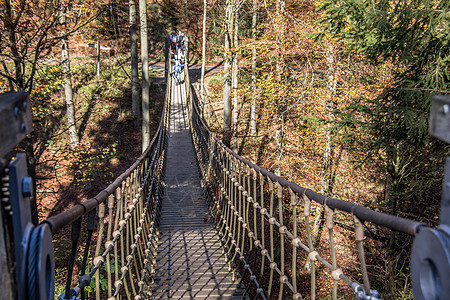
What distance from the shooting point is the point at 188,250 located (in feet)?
15.1

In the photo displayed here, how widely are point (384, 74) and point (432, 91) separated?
437 cm

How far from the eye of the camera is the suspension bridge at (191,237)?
2.75 feet

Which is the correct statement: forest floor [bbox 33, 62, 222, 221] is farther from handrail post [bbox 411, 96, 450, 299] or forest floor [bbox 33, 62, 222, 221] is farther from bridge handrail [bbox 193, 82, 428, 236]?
handrail post [bbox 411, 96, 450, 299]

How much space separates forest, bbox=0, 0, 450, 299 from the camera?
5414 mm

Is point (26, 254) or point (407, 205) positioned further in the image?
point (407, 205)

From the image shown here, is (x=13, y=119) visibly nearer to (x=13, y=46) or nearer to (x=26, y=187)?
(x=26, y=187)

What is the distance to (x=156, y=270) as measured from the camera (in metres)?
4.04

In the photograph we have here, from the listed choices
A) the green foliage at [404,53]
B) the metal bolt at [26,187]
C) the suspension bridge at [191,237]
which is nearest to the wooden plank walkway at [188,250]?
the suspension bridge at [191,237]

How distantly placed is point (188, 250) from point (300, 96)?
16.6ft

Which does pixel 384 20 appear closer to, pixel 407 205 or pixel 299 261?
pixel 407 205

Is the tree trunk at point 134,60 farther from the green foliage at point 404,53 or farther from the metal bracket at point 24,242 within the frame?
the metal bracket at point 24,242

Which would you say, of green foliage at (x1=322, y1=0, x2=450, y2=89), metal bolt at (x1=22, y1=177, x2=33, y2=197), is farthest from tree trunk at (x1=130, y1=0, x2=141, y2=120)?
metal bolt at (x1=22, y1=177, x2=33, y2=197)

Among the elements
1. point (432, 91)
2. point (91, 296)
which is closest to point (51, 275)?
point (432, 91)

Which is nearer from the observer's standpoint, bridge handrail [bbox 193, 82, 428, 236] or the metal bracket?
the metal bracket
